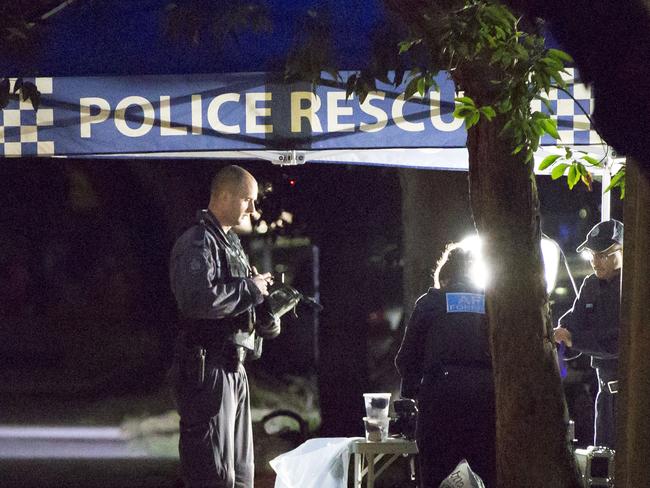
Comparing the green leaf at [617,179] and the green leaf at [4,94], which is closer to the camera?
the green leaf at [617,179]

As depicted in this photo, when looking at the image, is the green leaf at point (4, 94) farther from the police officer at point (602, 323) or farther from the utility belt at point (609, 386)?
the utility belt at point (609, 386)

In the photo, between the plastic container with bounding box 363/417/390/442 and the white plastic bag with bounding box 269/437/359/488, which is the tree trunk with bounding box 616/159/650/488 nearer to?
the plastic container with bounding box 363/417/390/442

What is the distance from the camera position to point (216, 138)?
5.37 m

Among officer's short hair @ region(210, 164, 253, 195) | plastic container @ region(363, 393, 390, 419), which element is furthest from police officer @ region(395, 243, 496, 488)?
officer's short hair @ region(210, 164, 253, 195)

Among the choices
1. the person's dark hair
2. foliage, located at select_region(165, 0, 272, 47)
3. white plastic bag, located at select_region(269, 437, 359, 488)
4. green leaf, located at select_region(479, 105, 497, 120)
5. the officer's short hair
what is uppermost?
foliage, located at select_region(165, 0, 272, 47)

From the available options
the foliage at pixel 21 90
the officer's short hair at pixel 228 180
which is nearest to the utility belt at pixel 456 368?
the officer's short hair at pixel 228 180

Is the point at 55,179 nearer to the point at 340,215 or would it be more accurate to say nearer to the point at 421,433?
the point at 340,215

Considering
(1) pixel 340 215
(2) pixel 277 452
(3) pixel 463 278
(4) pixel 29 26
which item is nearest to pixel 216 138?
(4) pixel 29 26

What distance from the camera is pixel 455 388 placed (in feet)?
18.0

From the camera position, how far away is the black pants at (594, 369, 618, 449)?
6.85m

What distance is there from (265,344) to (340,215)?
1.15 m

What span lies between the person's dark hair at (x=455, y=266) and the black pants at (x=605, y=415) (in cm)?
175

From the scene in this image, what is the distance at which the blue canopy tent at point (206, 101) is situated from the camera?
17.3ft

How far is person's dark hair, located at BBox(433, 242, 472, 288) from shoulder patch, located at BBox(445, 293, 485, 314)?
0.31ft
